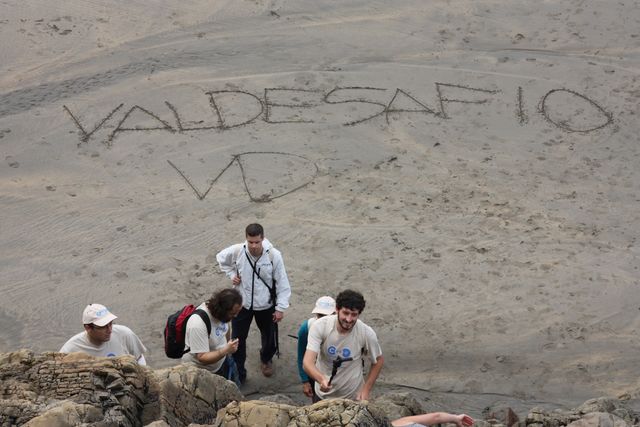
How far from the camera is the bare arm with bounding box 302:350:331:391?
587 cm

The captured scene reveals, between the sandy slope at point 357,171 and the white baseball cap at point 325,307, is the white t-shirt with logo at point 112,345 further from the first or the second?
the sandy slope at point 357,171

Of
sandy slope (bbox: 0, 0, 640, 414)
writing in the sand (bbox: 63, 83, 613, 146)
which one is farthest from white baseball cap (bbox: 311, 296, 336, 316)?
writing in the sand (bbox: 63, 83, 613, 146)

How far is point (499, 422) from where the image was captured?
22.9 feet

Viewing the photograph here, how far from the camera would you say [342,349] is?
6.06m

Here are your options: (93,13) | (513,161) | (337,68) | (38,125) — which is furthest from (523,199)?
(93,13)

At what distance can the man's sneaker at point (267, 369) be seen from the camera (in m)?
7.84

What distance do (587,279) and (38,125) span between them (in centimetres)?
690

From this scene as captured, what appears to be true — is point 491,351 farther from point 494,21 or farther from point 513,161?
point 494,21

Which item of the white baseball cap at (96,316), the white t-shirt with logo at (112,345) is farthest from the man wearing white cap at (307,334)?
the white baseball cap at (96,316)

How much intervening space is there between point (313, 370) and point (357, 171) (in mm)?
4826

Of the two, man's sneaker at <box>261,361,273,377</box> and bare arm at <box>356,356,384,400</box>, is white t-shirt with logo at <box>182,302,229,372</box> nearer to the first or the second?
bare arm at <box>356,356,384,400</box>

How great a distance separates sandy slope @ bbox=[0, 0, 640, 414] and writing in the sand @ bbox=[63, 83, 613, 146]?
0.03 metres

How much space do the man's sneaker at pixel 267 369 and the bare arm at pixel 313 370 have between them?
183 cm

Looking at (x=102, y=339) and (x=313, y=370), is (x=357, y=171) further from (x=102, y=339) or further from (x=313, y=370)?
(x=102, y=339)
